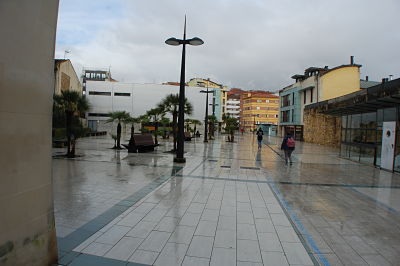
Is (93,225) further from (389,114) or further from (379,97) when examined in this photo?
(389,114)

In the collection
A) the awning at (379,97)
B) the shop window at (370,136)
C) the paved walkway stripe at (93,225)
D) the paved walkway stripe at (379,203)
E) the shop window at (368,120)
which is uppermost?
the awning at (379,97)

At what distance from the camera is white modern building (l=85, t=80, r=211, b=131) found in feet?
205

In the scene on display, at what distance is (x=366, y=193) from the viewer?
7.77 meters

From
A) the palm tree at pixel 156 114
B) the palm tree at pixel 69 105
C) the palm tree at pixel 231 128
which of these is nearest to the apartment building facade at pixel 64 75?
the palm tree at pixel 156 114

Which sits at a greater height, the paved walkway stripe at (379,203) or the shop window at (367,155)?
the shop window at (367,155)

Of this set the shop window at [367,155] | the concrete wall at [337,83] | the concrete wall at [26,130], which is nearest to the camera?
the concrete wall at [26,130]

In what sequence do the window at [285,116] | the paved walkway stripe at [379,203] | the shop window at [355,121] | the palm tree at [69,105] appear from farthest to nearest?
1. the window at [285,116]
2. the shop window at [355,121]
3. the palm tree at [69,105]
4. the paved walkway stripe at [379,203]

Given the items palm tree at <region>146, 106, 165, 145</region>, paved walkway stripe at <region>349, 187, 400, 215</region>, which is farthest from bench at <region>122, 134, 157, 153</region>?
paved walkway stripe at <region>349, 187, 400, 215</region>

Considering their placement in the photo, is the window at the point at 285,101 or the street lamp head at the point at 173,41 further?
the window at the point at 285,101

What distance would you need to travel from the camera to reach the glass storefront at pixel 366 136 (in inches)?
505

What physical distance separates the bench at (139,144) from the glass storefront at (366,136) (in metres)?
12.6

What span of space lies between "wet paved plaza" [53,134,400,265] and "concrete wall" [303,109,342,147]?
79.2 feet

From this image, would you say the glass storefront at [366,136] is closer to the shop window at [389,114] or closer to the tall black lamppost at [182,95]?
the shop window at [389,114]

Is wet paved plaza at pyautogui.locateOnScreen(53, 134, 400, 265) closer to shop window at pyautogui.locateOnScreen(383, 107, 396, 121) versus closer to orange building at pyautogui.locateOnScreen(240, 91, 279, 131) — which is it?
shop window at pyautogui.locateOnScreen(383, 107, 396, 121)
